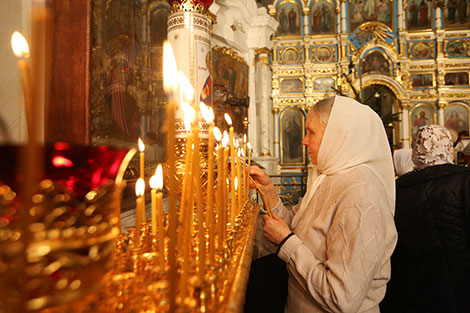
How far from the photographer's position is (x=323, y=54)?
10.8 m

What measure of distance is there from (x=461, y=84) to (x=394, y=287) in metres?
11.5

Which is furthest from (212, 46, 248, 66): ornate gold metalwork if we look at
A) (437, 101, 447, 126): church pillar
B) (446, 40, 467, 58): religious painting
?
(446, 40, 467, 58): religious painting

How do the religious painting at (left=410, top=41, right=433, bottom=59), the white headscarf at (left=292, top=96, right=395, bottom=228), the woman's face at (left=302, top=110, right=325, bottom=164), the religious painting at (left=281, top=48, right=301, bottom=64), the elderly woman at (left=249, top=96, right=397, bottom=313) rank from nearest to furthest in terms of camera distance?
the elderly woman at (left=249, top=96, right=397, bottom=313), the white headscarf at (left=292, top=96, right=395, bottom=228), the woman's face at (left=302, top=110, right=325, bottom=164), the religious painting at (left=410, top=41, right=433, bottom=59), the religious painting at (left=281, top=48, right=301, bottom=64)

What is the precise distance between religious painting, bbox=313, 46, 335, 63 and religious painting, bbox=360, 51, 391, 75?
1.12 meters

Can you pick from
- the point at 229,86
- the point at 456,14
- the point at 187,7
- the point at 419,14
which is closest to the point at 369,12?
the point at 419,14

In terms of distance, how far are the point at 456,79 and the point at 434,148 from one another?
11.1 metres

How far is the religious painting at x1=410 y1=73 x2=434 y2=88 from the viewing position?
34.2 ft

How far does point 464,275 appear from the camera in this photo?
1592 mm

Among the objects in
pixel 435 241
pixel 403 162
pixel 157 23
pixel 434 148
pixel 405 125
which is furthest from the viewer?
pixel 405 125

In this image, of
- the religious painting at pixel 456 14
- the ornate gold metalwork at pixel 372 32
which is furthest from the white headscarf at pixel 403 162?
the religious painting at pixel 456 14

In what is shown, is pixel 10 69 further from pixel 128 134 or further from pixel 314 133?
pixel 314 133

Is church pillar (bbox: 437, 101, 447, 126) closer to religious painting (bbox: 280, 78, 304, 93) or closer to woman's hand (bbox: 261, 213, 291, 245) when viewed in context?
religious painting (bbox: 280, 78, 304, 93)

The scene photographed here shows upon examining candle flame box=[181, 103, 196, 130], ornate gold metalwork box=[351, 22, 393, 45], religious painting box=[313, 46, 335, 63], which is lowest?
candle flame box=[181, 103, 196, 130]

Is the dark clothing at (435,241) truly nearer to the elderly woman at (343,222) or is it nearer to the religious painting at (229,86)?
the elderly woman at (343,222)
